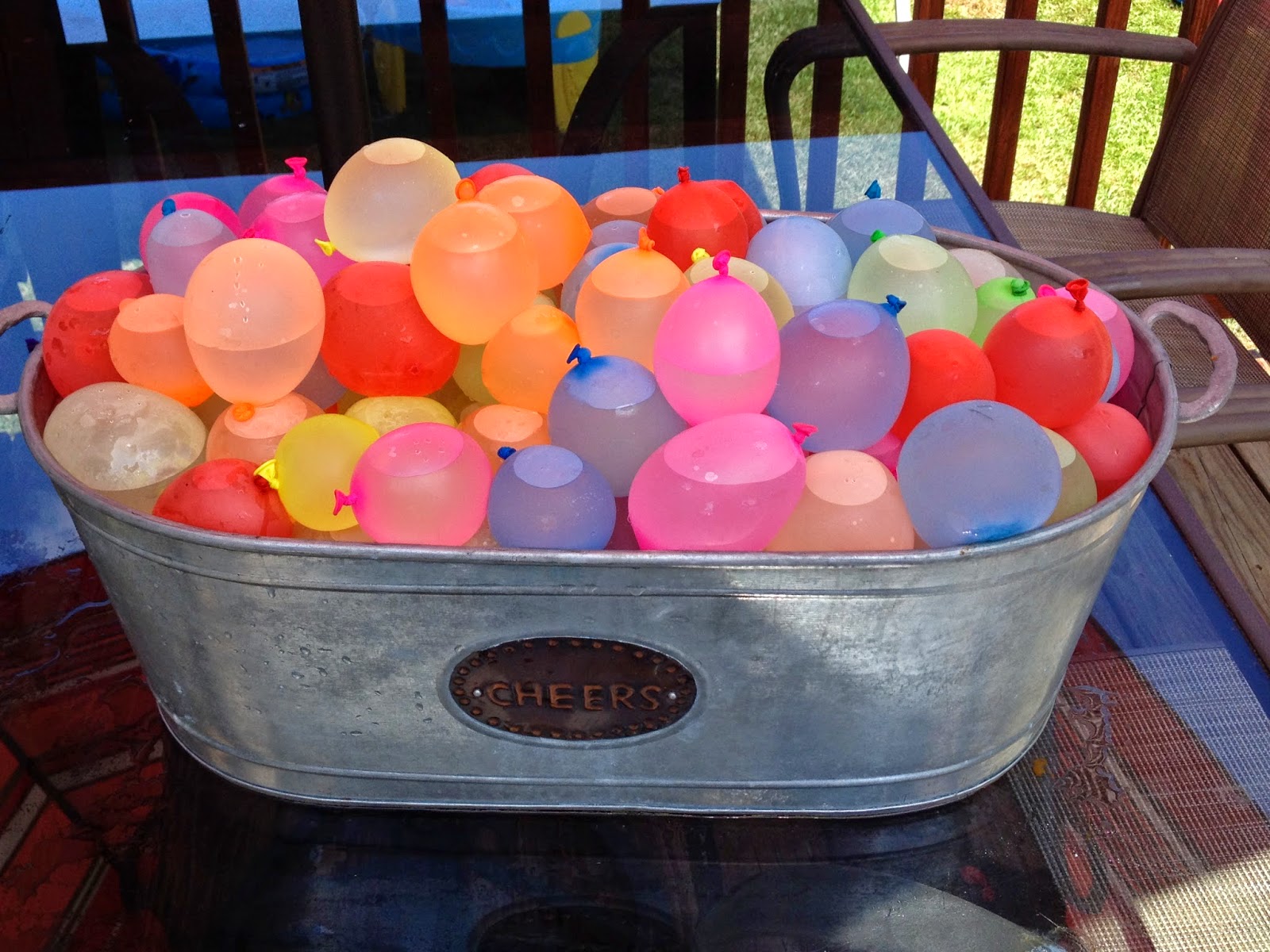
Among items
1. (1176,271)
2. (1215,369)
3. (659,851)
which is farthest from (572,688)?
(1176,271)

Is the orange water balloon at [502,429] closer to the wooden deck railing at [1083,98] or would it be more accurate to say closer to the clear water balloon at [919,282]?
the clear water balloon at [919,282]

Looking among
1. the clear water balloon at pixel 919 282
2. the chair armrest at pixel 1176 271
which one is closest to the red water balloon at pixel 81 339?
the clear water balloon at pixel 919 282

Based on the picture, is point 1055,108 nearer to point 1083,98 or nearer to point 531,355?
point 1083,98

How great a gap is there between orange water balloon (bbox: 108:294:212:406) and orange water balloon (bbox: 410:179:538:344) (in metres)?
0.15

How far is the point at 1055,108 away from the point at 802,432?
249 centimetres

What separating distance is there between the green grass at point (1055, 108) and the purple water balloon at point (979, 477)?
2036mm

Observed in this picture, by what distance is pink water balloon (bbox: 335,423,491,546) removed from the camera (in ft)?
2.02

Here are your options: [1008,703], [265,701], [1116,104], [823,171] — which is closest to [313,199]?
[265,701]

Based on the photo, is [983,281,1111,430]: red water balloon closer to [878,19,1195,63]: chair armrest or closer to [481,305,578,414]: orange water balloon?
[481,305,578,414]: orange water balloon

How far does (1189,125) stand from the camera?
4.98 ft

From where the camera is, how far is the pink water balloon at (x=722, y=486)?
0.60 meters

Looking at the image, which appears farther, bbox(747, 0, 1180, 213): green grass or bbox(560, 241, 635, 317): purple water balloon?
bbox(747, 0, 1180, 213): green grass

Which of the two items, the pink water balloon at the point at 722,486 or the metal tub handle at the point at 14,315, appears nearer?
the pink water balloon at the point at 722,486

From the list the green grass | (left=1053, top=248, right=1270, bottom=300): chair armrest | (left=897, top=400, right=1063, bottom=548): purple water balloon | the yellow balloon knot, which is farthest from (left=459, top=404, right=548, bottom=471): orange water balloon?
the green grass
